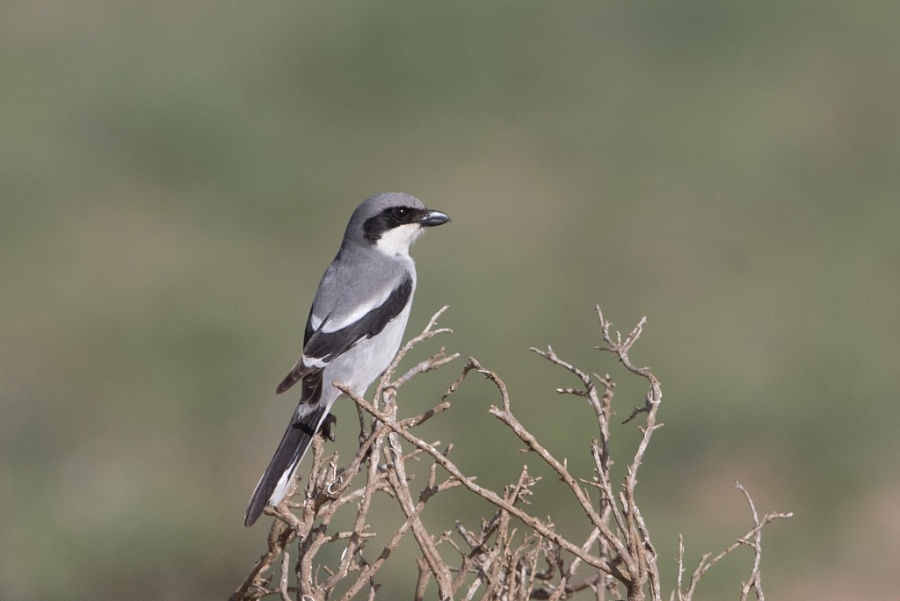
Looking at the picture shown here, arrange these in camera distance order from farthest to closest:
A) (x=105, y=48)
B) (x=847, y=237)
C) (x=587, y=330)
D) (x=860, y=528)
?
(x=105, y=48)
(x=847, y=237)
(x=587, y=330)
(x=860, y=528)

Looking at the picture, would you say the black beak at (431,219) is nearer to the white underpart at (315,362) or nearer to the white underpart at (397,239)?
the white underpart at (397,239)

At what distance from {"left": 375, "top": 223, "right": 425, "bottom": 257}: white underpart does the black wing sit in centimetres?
19

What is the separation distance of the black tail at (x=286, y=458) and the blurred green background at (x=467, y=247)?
1.66 meters

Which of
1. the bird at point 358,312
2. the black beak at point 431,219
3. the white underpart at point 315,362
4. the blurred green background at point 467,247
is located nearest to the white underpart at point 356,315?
the bird at point 358,312

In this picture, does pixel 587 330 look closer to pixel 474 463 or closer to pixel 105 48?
pixel 474 463

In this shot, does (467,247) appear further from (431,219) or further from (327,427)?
(327,427)

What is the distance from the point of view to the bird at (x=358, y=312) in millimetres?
4332

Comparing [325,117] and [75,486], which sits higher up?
[325,117]

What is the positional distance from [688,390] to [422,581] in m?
5.05

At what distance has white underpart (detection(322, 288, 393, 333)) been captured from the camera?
450 cm

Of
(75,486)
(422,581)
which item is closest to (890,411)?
(75,486)

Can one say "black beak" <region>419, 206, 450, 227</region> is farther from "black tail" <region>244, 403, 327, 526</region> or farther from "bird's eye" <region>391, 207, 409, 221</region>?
"black tail" <region>244, 403, 327, 526</region>

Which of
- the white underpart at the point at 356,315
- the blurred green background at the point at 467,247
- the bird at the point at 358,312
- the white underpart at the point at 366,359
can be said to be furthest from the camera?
the blurred green background at the point at 467,247

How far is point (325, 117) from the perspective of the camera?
12156 millimetres
